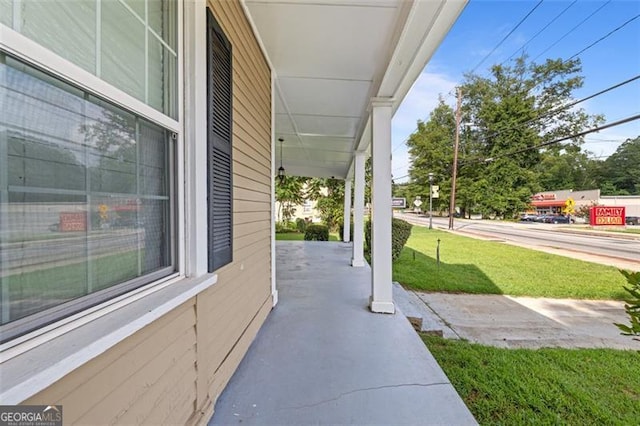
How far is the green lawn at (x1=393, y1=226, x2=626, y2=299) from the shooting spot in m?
5.99

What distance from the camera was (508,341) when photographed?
11.9ft

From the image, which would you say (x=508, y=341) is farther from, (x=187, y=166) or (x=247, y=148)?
(x=187, y=166)

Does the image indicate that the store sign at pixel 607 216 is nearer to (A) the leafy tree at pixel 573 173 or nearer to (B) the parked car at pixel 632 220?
(B) the parked car at pixel 632 220

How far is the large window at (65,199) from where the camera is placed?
719 millimetres

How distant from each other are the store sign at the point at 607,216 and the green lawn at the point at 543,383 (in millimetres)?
23978

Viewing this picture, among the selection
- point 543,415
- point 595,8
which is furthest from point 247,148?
point 595,8

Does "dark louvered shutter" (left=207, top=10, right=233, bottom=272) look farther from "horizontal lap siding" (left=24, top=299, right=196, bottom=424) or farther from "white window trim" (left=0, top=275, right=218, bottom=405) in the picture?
"white window trim" (left=0, top=275, right=218, bottom=405)

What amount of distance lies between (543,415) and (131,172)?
120 inches

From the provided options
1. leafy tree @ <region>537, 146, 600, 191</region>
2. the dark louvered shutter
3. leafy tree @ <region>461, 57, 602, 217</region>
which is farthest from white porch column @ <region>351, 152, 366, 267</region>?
leafy tree @ <region>537, 146, 600, 191</region>

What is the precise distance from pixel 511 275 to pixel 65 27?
8.62 metres

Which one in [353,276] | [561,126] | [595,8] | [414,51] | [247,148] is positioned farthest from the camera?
[561,126]

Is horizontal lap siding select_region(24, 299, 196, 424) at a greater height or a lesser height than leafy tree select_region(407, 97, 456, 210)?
lesser

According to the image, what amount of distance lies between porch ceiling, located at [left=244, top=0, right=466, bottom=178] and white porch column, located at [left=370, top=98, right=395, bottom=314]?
0.28 m

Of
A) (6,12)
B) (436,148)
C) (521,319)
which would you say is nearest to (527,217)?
(436,148)
